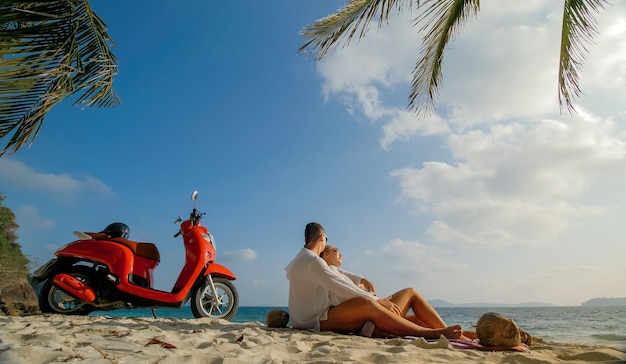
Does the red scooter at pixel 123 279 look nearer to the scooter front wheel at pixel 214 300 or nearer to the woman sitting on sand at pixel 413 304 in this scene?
the scooter front wheel at pixel 214 300

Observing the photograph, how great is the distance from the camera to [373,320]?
10.2ft

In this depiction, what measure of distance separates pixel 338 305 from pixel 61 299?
3262 millimetres

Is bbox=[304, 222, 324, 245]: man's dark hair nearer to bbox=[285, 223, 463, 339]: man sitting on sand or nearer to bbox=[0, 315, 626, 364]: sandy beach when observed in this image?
bbox=[285, 223, 463, 339]: man sitting on sand

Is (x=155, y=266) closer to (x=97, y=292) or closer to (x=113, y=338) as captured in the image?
(x=97, y=292)

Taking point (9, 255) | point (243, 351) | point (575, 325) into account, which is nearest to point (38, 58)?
point (243, 351)

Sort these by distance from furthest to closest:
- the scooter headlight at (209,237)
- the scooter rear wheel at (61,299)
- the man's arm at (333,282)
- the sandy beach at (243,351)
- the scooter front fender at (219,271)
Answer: the scooter headlight at (209,237), the scooter front fender at (219,271), the scooter rear wheel at (61,299), the man's arm at (333,282), the sandy beach at (243,351)

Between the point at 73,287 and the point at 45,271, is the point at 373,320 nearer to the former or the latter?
the point at 73,287

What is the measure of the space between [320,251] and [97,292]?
8.81 feet

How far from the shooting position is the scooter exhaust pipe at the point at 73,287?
446 centimetres

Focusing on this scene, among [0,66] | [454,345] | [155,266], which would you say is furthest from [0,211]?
[454,345]

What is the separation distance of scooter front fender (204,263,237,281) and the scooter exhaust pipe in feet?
3.92

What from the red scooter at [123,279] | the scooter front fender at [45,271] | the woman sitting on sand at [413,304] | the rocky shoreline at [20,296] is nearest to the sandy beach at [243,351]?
the woman sitting on sand at [413,304]

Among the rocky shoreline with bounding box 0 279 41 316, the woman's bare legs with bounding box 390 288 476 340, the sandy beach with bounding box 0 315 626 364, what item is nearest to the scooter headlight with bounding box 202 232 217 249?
the sandy beach with bounding box 0 315 626 364

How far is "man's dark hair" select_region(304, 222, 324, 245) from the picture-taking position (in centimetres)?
339
